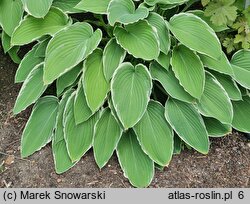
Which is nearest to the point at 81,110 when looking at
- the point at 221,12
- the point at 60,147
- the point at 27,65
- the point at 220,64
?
the point at 60,147

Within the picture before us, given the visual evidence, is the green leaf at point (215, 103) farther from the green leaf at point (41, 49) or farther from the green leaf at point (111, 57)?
the green leaf at point (41, 49)

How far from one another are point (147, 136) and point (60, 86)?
0.64m

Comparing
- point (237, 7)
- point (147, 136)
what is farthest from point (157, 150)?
point (237, 7)

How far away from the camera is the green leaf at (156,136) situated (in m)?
3.19

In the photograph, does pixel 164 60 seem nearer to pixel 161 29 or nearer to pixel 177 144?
pixel 161 29

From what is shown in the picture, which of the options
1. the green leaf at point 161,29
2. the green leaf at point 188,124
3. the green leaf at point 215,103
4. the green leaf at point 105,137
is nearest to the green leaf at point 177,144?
the green leaf at point 188,124

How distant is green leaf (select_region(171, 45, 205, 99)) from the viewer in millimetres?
3111

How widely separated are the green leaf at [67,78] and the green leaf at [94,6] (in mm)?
375

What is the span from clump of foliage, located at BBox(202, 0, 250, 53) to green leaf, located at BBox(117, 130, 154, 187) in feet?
2.75

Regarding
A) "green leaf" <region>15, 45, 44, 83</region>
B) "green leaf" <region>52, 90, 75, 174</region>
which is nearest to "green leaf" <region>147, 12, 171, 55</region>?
"green leaf" <region>52, 90, 75, 174</region>

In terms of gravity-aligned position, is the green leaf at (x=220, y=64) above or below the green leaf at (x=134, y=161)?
above

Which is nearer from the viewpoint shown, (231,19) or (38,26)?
(231,19)

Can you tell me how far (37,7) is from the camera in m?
3.22

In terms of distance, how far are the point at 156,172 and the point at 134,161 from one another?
0.51 ft
